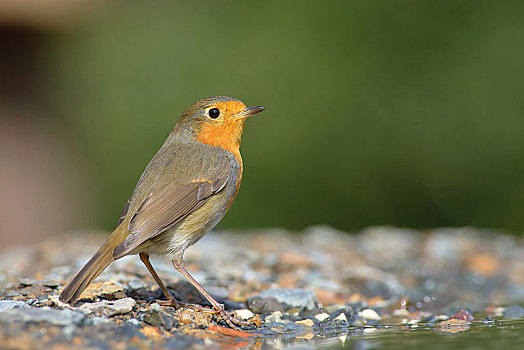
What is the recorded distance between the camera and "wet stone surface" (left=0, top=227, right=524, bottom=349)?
3041 millimetres

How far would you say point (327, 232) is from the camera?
23.6 feet

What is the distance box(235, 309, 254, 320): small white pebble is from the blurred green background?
4.25 m

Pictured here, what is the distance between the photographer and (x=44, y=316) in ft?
9.39

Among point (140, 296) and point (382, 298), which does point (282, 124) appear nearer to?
point (382, 298)

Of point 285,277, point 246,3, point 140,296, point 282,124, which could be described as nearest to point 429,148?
point 282,124

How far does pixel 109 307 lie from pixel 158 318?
0.24 meters

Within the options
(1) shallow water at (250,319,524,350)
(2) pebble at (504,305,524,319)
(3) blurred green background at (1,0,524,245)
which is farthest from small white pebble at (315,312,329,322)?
(3) blurred green background at (1,0,524,245)

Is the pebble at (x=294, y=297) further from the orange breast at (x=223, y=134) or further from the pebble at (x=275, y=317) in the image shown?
the orange breast at (x=223, y=134)

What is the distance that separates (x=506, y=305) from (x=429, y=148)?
13.4ft

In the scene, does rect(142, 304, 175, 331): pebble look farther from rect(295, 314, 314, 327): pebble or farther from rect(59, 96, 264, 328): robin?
rect(295, 314, 314, 327): pebble

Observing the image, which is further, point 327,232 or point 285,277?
point 327,232

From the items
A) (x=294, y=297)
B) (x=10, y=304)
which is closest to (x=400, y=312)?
(x=294, y=297)

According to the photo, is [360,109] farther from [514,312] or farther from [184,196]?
[184,196]

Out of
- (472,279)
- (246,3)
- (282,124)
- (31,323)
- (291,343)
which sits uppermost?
(246,3)
